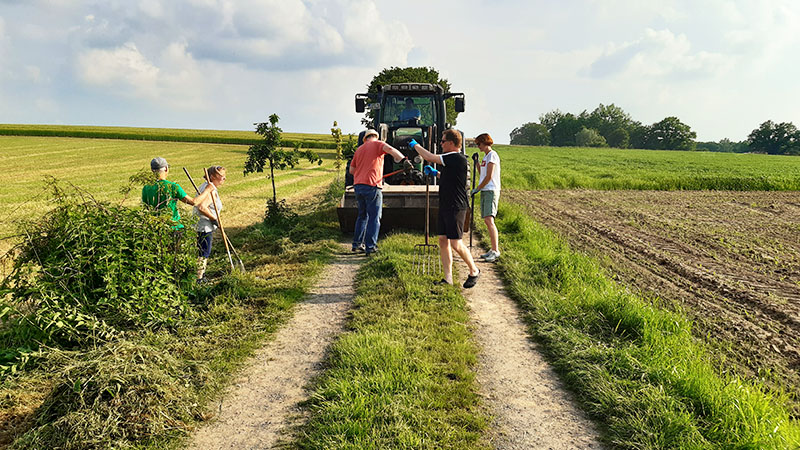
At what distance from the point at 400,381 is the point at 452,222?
7.87 feet

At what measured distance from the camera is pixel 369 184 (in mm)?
7105

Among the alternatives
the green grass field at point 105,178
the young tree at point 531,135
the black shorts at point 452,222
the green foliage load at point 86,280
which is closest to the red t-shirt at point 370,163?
Result: the black shorts at point 452,222

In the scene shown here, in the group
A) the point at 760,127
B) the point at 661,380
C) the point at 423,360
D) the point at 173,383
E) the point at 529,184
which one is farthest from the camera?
the point at 760,127

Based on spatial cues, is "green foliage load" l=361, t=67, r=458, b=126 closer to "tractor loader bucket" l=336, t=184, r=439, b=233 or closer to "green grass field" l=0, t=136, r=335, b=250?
"green grass field" l=0, t=136, r=335, b=250

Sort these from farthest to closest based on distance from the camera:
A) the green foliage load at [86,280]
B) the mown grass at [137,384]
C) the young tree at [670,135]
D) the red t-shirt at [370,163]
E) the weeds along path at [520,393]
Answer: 1. the young tree at [670,135]
2. the red t-shirt at [370,163]
3. the green foliage load at [86,280]
4. the weeds along path at [520,393]
5. the mown grass at [137,384]

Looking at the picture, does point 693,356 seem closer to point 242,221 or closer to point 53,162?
point 242,221

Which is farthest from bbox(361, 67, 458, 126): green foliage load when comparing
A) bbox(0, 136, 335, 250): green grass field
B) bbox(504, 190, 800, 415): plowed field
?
bbox(504, 190, 800, 415): plowed field

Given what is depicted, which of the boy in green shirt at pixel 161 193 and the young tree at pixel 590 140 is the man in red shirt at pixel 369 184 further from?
the young tree at pixel 590 140

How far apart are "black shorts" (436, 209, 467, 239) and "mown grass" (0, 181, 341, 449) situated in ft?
6.86

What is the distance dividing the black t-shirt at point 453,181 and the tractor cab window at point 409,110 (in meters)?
5.31

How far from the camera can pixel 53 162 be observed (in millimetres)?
A: 26219

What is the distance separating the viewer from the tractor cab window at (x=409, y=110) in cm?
1051

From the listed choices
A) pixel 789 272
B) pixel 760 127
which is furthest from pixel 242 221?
pixel 760 127

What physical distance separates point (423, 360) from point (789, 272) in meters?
Answer: 6.32
